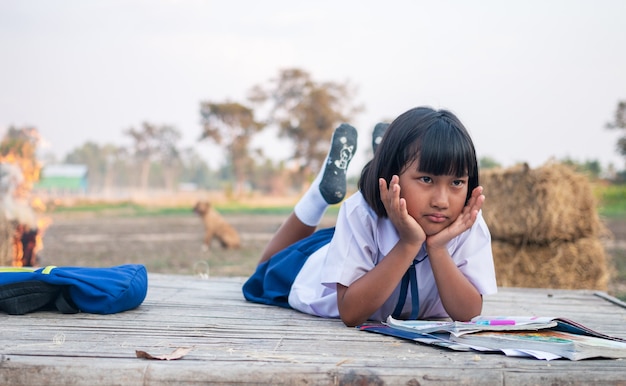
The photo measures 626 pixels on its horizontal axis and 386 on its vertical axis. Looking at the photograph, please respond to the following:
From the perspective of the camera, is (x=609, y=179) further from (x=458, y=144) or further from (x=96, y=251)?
(x=458, y=144)

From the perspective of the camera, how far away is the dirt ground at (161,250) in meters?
8.79

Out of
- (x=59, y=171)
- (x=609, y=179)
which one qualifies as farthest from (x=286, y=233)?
(x=59, y=171)

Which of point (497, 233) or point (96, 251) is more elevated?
point (497, 233)

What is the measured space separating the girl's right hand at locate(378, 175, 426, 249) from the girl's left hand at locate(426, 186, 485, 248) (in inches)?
2.4

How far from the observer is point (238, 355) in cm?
178

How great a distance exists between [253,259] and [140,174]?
4806cm

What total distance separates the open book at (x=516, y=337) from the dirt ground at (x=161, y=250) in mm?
4659

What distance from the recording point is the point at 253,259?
396 inches

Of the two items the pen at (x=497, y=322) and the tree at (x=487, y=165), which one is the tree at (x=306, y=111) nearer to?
the tree at (x=487, y=165)

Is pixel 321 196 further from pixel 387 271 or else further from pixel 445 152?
pixel 445 152

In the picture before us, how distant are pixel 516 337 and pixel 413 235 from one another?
47 cm

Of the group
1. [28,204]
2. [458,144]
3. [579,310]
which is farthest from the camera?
[28,204]

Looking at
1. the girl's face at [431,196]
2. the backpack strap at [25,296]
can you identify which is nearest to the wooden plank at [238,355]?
the backpack strap at [25,296]

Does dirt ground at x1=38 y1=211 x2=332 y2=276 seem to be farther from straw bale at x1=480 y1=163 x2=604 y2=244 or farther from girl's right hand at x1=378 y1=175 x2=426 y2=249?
girl's right hand at x1=378 y1=175 x2=426 y2=249
